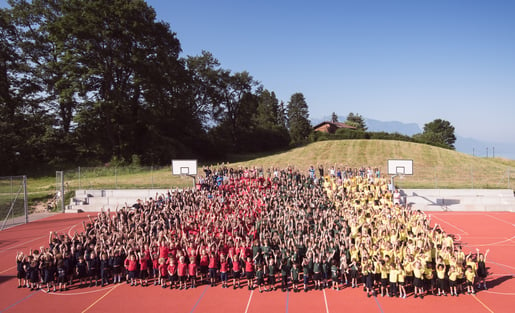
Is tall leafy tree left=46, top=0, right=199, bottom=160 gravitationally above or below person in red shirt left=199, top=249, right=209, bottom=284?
above

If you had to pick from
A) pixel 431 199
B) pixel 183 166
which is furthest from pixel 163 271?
pixel 431 199

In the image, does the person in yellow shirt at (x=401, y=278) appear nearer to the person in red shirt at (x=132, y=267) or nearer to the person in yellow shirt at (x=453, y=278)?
the person in yellow shirt at (x=453, y=278)

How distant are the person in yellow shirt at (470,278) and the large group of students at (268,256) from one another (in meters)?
0.03

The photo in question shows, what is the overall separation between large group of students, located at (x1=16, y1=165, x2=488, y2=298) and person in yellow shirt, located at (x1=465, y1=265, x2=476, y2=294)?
0.03m

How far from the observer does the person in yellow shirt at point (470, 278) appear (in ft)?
36.5

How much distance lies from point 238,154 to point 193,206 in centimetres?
4113

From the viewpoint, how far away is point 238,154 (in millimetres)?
58500

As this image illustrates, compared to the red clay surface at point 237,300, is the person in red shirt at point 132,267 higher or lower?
higher

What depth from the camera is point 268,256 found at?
1226cm

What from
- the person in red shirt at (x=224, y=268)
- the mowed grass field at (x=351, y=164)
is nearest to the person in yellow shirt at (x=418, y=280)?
the person in red shirt at (x=224, y=268)

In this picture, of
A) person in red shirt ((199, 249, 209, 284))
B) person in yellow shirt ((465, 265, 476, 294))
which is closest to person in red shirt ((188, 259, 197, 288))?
person in red shirt ((199, 249, 209, 284))

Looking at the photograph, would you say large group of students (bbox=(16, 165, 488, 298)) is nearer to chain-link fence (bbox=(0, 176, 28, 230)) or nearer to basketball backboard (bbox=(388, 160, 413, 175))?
basketball backboard (bbox=(388, 160, 413, 175))

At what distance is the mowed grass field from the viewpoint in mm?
30750

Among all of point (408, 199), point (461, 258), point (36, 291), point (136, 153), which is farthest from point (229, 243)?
point (136, 153)
